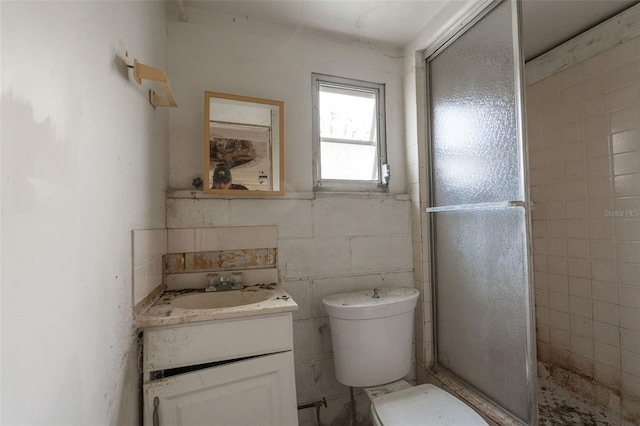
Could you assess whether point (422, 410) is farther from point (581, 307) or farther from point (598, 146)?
point (598, 146)

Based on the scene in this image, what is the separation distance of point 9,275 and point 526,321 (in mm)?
1533

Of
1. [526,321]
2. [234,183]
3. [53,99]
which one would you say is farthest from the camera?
[234,183]

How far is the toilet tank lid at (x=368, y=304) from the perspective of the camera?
142 cm

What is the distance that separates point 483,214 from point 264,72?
1.39 m

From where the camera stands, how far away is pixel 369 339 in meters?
1.43

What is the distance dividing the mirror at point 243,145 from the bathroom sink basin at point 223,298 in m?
0.50

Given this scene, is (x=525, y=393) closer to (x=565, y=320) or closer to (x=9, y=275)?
(x=565, y=320)

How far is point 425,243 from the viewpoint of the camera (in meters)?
1.77

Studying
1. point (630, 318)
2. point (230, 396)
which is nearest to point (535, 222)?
point (630, 318)

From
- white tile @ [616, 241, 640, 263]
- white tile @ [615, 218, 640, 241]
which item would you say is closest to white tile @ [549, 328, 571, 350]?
white tile @ [616, 241, 640, 263]

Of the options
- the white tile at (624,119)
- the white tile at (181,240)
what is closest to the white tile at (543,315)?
the white tile at (624,119)

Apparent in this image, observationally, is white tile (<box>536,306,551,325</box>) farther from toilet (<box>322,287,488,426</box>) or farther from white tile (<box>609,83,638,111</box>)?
white tile (<box>609,83,638,111</box>)

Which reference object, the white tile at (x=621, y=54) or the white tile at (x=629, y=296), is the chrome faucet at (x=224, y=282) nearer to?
the white tile at (x=629, y=296)

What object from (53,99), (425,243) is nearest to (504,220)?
(425,243)
